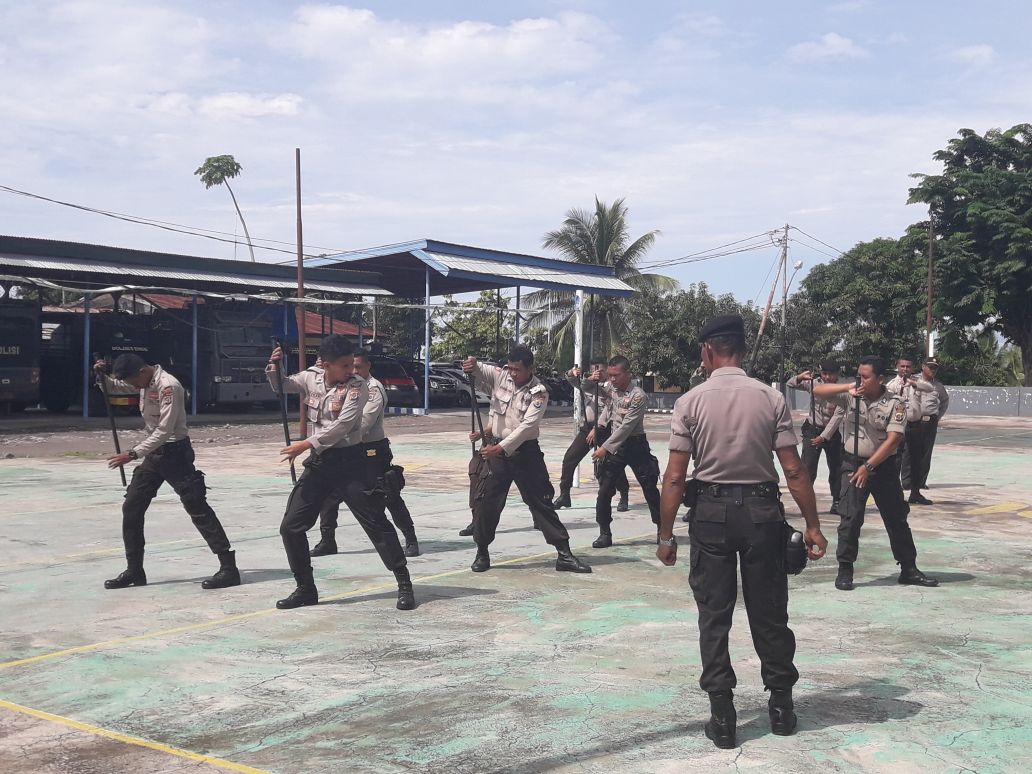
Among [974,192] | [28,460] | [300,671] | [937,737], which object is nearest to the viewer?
[937,737]

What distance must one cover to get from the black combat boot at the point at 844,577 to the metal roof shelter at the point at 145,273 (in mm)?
22337

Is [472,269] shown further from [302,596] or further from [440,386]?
[302,596]

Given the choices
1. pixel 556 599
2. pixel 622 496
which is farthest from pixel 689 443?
pixel 622 496

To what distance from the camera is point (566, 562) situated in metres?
8.50

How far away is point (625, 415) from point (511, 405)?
210 centimetres

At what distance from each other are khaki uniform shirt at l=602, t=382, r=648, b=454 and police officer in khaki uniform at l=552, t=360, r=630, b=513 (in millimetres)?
308

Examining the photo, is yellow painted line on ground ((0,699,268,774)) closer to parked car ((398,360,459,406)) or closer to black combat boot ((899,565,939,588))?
black combat boot ((899,565,939,588))

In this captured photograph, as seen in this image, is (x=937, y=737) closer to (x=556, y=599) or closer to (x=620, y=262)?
(x=556, y=599)

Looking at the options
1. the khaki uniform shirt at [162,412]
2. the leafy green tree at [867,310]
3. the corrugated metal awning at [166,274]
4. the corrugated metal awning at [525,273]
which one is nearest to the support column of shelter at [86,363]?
the corrugated metal awning at [166,274]

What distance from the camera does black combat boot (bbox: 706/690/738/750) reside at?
449cm

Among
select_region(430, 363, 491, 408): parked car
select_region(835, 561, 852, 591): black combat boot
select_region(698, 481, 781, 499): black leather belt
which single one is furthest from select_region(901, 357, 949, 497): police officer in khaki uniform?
→ select_region(430, 363, 491, 408): parked car

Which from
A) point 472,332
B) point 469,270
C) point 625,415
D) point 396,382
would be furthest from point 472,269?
point 625,415

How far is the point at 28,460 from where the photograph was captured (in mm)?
18422

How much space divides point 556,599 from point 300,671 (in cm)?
230
